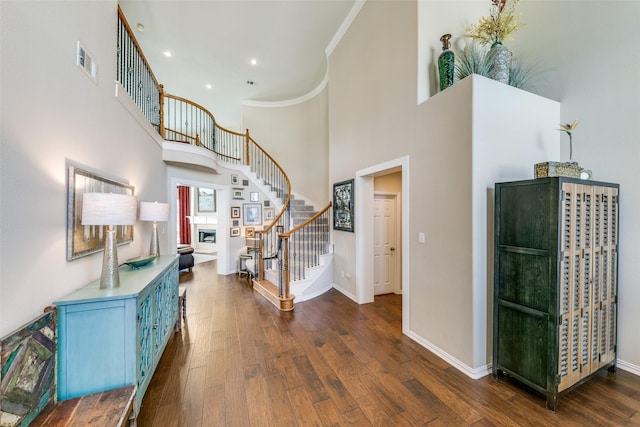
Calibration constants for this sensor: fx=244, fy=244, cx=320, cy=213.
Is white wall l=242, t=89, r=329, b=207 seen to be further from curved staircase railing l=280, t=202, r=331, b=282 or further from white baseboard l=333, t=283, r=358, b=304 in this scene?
white baseboard l=333, t=283, r=358, b=304

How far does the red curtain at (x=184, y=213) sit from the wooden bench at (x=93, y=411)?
26.7ft

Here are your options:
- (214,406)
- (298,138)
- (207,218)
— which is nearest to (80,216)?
(214,406)

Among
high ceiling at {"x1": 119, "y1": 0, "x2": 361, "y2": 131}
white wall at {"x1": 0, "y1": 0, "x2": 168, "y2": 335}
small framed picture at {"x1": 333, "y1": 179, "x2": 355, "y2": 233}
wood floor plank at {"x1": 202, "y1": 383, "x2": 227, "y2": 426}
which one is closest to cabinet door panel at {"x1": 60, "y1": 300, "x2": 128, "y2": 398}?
white wall at {"x1": 0, "y1": 0, "x2": 168, "y2": 335}

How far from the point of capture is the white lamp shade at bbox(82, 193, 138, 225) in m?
1.68

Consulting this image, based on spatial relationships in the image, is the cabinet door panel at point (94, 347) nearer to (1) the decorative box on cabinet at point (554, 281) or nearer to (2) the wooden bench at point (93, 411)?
(2) the wooden bench at point (93, 411)

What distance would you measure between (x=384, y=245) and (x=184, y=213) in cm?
755

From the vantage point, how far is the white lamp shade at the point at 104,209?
5.50 ft

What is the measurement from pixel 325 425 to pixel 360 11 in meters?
5.46

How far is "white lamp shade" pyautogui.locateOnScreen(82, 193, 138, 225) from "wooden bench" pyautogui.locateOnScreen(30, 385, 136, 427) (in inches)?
42.8

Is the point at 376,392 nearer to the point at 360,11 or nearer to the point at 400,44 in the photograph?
the point at 400,44

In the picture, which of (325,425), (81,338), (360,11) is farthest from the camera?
(360,11)

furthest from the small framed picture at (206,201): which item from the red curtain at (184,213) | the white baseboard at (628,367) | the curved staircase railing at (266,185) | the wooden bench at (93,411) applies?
the white baseboard at (628,367)

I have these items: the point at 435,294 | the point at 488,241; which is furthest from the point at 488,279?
the point at 435,294

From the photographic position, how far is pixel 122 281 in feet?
6.47
